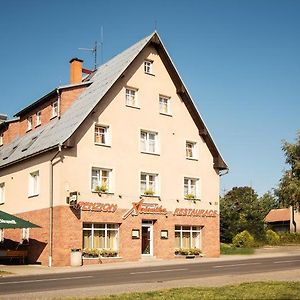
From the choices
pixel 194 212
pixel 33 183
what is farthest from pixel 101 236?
pixel 194 212

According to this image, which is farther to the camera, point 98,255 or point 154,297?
point 98,255

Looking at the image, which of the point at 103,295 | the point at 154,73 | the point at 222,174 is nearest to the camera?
the point at 103,295

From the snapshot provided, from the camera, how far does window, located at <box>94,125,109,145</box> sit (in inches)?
1282

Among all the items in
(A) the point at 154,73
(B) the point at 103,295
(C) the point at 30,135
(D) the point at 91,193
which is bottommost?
(B) the point at 103,295

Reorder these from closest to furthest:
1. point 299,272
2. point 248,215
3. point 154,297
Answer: point 154,297, point 299,272, point 248,215

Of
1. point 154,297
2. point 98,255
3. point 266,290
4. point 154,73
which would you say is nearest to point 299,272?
point 266,290

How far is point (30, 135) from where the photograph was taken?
125ft

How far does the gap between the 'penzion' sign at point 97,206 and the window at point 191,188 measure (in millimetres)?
6359

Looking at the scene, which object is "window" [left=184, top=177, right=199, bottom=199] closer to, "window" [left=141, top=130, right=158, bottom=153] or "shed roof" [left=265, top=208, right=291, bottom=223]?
"window" [left=141, top=130, right=158, bottom=153]

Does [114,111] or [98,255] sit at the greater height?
[114,111]

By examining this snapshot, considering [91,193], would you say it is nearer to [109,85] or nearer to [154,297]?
[109,85]

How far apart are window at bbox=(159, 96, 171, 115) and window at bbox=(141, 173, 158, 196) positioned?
4574mm

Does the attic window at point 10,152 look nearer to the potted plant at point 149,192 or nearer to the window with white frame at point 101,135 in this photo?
the window with white frame at point 101,135

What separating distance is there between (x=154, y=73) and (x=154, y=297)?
24828mm
